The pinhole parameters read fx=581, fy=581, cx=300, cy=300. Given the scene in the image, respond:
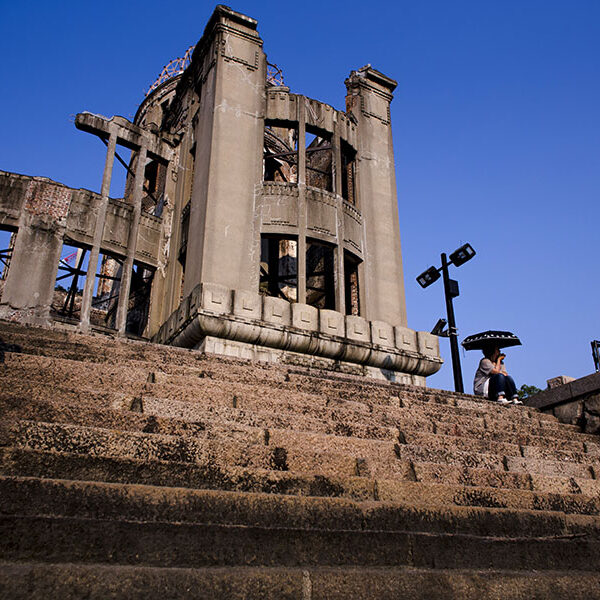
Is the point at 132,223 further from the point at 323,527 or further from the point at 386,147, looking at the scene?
the point at 323,527

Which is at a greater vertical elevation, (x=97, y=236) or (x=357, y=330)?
(x=97, y=236)

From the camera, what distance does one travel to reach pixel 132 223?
54.3ft

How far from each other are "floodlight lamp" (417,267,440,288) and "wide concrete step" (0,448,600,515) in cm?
992

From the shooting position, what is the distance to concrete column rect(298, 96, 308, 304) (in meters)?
13.6

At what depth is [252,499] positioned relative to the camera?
10.7ft

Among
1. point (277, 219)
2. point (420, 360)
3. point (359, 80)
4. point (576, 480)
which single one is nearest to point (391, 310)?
point (420, 360)

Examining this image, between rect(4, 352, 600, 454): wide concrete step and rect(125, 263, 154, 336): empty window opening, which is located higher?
rect(125, 263, 154, 336): empty window opening

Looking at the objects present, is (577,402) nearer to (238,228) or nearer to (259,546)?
(259,546)

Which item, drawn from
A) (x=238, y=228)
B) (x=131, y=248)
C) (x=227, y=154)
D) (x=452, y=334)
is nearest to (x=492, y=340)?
(x=452, y=334)

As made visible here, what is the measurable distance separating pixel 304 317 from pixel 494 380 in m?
4.32

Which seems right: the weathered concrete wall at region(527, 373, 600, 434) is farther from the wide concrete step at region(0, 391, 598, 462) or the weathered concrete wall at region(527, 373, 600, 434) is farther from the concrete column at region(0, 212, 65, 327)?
the concrete column at region(0, 212, 65, 327)

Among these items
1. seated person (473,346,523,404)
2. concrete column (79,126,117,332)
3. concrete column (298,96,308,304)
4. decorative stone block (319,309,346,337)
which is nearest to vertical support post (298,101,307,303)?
concrete column (298,96,308,304)

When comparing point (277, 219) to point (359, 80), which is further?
point (359, 80)

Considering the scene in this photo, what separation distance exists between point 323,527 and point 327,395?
10.6 feet
